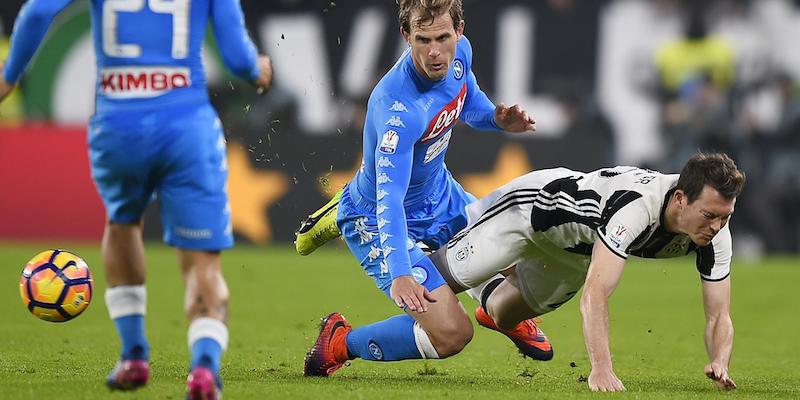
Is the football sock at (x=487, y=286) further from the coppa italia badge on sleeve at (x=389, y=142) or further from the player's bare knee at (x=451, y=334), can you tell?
the coppa italia badge on sleeve at (x=389, y=142)

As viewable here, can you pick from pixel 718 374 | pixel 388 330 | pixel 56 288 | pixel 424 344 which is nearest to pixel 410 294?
pixel 424 344

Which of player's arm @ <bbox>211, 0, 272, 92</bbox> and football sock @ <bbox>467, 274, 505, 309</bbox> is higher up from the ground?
player's arm @ <bbox>211, 0, 272, 92</bbox>

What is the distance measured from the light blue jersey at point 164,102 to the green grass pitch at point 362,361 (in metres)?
0.91

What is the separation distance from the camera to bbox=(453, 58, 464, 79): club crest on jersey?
6520 millimetres

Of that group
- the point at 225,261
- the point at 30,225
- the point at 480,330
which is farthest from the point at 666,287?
the point at 30,225

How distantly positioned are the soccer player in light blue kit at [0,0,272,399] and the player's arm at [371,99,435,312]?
111cm

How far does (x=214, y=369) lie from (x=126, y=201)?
2.66ft

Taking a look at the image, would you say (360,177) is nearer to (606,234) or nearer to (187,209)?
(606,234)

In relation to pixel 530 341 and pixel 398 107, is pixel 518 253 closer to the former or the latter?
pixel 530 341

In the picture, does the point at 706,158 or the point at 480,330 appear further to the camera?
the point at 480,330

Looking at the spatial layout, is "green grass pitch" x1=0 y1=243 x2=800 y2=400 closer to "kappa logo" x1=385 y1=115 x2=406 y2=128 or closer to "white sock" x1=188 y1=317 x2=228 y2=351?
"white sock" x1=188 y1=317 x2=228 y2=351

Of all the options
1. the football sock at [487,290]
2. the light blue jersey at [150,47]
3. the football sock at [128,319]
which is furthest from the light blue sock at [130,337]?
the football sock at [487,290]

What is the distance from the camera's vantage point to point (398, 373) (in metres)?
6.79

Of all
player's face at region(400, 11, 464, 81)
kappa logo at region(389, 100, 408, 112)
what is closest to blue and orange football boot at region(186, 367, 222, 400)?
kappa logo at region(389, 100, 408, 112)
